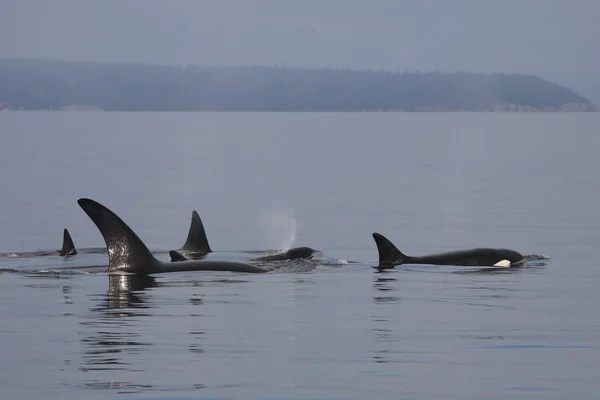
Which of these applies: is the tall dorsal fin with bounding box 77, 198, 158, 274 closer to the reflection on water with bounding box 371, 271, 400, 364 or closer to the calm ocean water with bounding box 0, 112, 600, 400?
the calm ocean water with bounding box 0, 112, 600, 400

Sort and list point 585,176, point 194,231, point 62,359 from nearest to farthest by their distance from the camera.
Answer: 1. point 62,359
2. point 194,231
3. point 585,176

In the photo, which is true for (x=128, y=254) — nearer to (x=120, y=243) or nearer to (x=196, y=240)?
(x=120, y=243)

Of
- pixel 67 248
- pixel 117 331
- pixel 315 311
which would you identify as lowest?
pixel 117 331

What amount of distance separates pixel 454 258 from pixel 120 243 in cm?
710

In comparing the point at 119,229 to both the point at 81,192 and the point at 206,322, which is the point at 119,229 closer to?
the point at 206,322

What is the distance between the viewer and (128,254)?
83.7 ft

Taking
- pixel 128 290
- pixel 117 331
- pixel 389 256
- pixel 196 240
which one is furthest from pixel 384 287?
pixel 196 240

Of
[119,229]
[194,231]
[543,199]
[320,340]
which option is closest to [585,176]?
[543,199]

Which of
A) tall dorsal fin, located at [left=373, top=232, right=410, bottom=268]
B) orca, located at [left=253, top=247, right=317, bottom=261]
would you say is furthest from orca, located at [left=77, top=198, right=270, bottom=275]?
→ tall dorsal fin, located at [left=373, top=232, right=410, bottom=268]

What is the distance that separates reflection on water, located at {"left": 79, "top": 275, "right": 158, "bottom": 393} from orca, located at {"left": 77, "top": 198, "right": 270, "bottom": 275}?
0.32 m

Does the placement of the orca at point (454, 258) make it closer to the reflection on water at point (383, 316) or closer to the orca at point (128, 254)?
the reflection on water at point (383, 316)

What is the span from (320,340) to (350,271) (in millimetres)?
9176

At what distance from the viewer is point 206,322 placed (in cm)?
2038

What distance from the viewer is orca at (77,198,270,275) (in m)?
24.5
